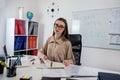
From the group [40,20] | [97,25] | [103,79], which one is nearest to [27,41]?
[40,20]

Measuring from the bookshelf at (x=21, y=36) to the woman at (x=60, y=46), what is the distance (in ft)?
4.91

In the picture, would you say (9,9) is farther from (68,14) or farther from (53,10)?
(68,14)

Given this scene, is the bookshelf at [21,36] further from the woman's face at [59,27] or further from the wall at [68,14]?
the woman's face at [59,27]

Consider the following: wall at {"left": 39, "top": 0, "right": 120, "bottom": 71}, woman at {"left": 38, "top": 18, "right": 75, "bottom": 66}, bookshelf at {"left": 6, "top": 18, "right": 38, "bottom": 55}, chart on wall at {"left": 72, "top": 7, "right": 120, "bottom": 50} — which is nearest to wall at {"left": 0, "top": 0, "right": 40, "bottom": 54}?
bookshelf at {"left": 6, "top": 18, "right": 38, "bottom": 55}

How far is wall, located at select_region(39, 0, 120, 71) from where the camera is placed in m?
2.92

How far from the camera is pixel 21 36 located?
134 inches

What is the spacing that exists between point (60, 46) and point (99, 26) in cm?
153

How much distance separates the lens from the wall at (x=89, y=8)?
2.92 meters

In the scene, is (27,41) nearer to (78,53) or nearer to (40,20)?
(40,20)

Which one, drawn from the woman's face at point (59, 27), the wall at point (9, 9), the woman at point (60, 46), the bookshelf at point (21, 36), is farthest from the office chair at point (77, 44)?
the wall at point (9, 9)

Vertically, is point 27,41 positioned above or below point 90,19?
below

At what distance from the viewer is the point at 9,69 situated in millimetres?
1192

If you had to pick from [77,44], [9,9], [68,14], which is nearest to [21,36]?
[9,9]

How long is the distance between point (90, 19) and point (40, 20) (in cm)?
159
